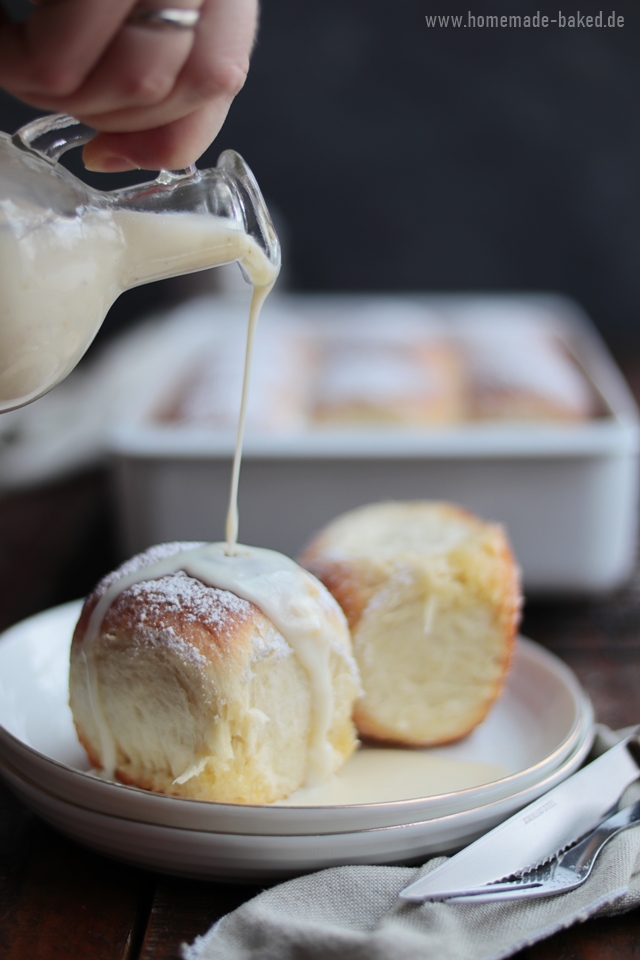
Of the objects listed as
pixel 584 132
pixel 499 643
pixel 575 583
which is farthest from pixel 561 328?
pixel 584 132

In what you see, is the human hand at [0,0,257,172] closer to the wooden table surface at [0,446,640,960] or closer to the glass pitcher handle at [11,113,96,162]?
the glass pitcher handle at [11,113,96,162]

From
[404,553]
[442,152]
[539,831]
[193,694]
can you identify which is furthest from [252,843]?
[442,152]

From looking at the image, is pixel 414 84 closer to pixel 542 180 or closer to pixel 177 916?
pixel 542 180

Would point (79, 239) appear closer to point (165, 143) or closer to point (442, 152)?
point (165, 143)

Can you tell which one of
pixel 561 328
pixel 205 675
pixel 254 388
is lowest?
pixel 561 328

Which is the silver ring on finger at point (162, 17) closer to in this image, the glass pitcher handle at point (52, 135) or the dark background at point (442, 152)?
the glass pitcher handle at point (52, 135)

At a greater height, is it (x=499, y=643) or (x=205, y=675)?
(x=205, y=675)

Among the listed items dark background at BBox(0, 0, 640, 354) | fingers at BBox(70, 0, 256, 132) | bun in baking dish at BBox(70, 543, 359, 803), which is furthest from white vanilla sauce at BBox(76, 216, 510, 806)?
dark background at BBox(0, 0, 640, 354)
